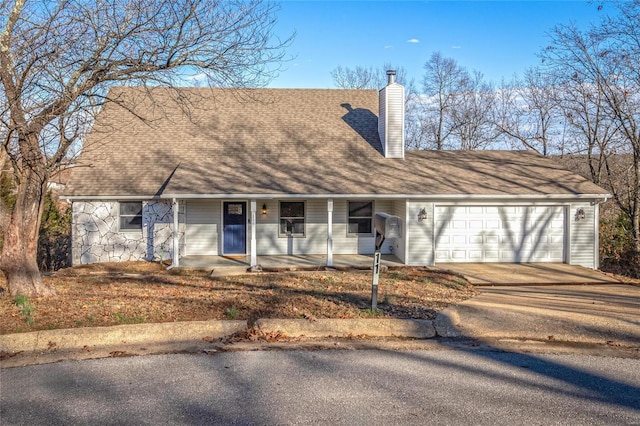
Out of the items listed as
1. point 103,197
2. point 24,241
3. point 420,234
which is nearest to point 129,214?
point 103,197

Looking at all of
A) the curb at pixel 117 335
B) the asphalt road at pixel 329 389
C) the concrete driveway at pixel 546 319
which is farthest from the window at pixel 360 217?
the asphalt road at pixel 329 389

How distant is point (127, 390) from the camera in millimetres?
4871

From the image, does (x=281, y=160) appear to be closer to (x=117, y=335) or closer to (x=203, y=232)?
(x=203, y=232)

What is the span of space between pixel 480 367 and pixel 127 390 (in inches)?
147

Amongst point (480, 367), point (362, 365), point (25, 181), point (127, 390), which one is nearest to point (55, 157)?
point (25, 181)

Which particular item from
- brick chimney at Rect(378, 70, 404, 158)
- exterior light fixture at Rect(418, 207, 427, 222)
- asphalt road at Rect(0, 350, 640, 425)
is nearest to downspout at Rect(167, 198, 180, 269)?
exterior light fixture at Rect(418, 207, 427, 222)

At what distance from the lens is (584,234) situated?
15.3m

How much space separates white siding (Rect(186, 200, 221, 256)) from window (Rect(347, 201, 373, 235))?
4320 millimetres

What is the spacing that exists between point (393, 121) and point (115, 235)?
9674 millimetres

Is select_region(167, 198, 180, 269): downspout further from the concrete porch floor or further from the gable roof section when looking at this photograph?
the gable roof section

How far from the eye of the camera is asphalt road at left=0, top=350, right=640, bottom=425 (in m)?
4.29

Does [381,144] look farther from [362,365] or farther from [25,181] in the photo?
[362,365]

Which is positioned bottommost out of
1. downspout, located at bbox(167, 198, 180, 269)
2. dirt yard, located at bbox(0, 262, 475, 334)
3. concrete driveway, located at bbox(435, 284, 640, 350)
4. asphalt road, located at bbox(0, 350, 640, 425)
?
asphalt road, located at bbox(0, 350, 640, 425)

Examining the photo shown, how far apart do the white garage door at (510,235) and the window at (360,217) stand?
2817 mm
